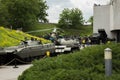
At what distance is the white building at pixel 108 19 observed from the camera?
4026cm

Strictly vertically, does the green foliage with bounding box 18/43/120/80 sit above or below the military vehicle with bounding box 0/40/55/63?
above

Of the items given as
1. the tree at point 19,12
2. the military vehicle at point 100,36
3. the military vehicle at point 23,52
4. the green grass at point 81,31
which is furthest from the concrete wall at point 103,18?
the green grass at point 81,31

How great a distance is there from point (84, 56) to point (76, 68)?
2.35ft

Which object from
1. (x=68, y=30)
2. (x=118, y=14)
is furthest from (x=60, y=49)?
(x=68, y=30)

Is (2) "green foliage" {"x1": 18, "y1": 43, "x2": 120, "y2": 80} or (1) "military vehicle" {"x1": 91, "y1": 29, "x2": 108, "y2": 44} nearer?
(2) "green foliage" {"x1": 18, "y1": 43, "x2": 120, "y2": 80}

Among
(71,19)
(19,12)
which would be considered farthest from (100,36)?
(71,19)

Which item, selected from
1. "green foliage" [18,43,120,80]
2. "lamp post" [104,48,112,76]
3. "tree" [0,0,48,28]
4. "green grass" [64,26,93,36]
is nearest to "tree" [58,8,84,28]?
"green grass" [64,26,93,36]

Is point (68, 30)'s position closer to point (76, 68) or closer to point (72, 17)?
point (72, 17)

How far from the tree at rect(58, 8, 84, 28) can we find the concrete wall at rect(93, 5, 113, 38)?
61.5m

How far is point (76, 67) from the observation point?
10.3 meters

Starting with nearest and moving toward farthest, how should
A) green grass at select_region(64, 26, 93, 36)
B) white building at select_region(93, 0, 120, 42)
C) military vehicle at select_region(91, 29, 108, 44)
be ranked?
white building at select_region(93, 0, 120, 42) → military vehicle at select_region(91, 29, 108, 44) → green grass at select_region(64, 26, 93, 36)

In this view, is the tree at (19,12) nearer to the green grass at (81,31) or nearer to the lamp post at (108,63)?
the green grass at (81,31)

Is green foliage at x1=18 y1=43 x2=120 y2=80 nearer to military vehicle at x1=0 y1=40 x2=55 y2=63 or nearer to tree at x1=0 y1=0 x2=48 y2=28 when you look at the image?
military vehicle at x1=0 y1=40 x2=55 y2=63

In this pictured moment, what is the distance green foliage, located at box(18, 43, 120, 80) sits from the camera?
9.29 m
